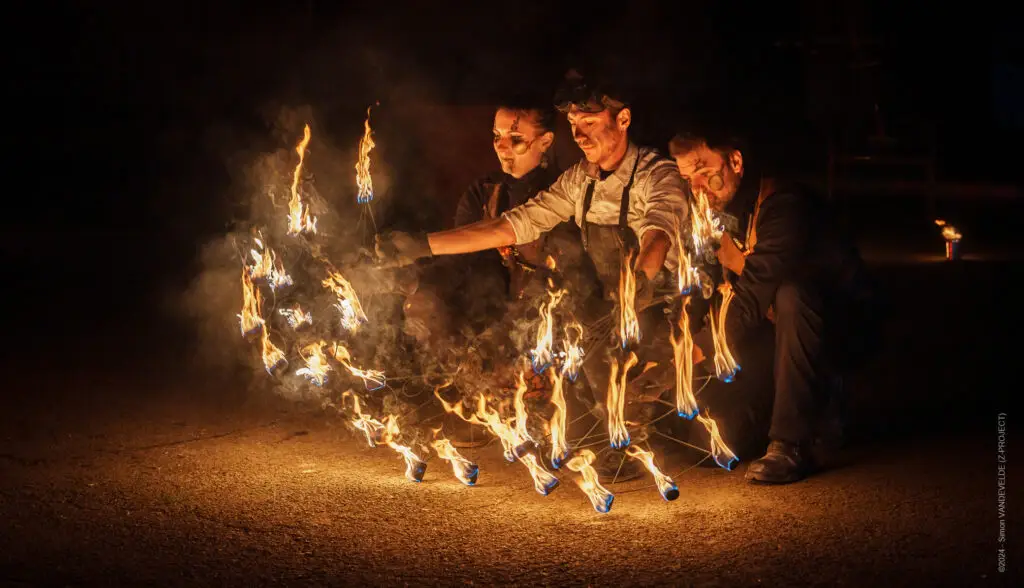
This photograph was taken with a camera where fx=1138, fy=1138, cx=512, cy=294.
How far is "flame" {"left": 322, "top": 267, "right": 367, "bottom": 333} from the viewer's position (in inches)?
219

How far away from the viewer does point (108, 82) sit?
27344 millimetres

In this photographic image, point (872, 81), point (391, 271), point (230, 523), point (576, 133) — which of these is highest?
point (872, 81)

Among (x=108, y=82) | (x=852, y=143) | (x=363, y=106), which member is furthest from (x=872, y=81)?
(x=108, y=82)

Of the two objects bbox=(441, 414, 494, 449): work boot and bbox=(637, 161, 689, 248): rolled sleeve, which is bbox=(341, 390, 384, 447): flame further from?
bbox=(637, 161, 689, 248): rolled sleeve

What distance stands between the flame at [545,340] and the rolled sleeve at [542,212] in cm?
68

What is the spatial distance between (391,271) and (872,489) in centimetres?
266

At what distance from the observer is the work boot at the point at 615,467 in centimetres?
527

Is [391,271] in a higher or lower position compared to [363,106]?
lower

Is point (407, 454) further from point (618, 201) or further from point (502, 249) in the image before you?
point (618, 201)

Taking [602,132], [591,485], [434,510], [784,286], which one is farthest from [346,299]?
→ [784,286]

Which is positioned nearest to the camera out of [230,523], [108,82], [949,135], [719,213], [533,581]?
[533,581]

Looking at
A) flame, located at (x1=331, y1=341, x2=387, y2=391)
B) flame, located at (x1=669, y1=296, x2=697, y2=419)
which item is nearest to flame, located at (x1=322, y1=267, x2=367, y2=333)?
flame, located at (x1=331, y1=341, x2=387, y2=391)

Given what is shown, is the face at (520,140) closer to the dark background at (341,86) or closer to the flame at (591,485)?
the dark background at (341,86)

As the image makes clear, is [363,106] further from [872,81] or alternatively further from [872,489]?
[872,81]
